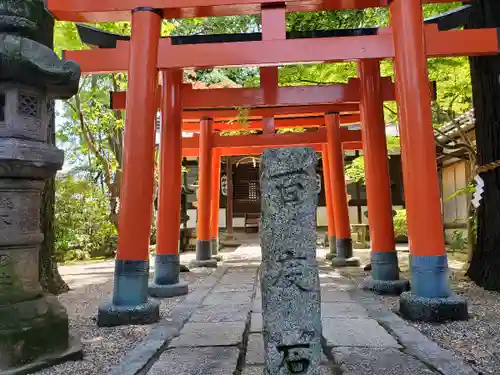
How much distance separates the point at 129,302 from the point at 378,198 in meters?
3.90

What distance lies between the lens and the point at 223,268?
960cm

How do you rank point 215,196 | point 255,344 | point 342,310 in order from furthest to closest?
point 215,196 < point 342,310 < point 255,344

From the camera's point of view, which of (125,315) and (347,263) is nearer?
(125,315)

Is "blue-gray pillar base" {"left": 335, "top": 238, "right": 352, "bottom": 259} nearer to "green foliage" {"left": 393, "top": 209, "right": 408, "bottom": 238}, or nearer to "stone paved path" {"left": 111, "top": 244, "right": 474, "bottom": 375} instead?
"stone paved path" {"left": 111, "top": 244, "right": 474, "bottom": 375}

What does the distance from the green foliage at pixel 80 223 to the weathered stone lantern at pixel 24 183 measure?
8824 millimetres

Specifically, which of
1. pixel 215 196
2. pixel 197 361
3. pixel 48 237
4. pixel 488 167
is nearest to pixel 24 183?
pixel 197 361

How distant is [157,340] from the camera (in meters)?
3.80

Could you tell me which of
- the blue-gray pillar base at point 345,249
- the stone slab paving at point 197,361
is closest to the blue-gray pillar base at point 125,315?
the stone slab paving at point 197,361

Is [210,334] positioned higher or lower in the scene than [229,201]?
lower

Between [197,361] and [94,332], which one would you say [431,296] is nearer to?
[197,361]

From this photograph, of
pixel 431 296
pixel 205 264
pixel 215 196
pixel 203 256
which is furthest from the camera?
pixel 215 196

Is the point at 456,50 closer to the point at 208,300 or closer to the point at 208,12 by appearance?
the point at 208,12

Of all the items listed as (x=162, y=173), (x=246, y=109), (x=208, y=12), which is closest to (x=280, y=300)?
(x=208, y=12)

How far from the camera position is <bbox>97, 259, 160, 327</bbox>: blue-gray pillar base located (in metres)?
4.51
